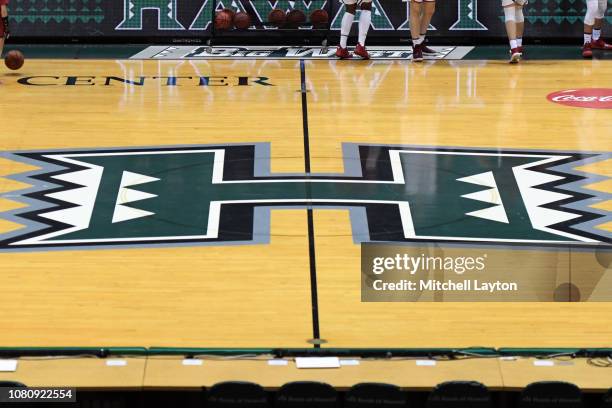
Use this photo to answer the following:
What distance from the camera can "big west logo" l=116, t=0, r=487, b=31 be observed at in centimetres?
2117

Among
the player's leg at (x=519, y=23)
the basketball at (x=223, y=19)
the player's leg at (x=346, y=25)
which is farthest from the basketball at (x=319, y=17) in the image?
the player's leg at (x=519, y=23)

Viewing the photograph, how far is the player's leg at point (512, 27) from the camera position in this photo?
1964cm

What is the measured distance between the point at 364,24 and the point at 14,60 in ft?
17.7

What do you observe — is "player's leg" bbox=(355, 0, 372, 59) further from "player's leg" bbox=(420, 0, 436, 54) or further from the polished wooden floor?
"player's leg" bbox=(420, 0, 436, 54)

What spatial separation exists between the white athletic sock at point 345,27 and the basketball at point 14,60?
4978 millimetres

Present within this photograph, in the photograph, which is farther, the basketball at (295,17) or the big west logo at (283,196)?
the basketball at (295,17)

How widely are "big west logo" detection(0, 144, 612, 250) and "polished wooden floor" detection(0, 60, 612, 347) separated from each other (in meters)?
0.28

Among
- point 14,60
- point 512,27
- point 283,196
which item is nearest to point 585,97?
point 512,27

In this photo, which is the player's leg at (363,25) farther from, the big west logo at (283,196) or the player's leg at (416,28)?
the big west logo at (283,196)

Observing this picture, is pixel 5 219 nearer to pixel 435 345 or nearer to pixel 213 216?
pixel 213 216

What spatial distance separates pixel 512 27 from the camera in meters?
19.6

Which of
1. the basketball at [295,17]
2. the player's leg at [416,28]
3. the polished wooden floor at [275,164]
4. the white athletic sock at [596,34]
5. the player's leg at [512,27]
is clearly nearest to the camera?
the polished wooden floor at [275,164]

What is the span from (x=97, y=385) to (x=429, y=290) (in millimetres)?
3731

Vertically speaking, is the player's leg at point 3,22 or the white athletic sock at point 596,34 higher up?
the player's leg at point 3,22
